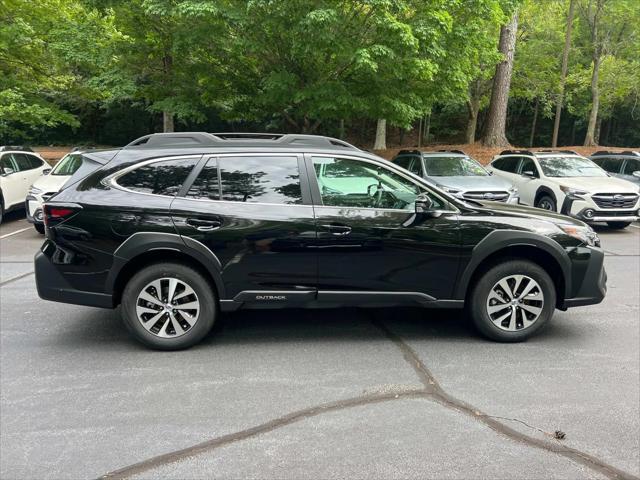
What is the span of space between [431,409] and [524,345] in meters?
1.68

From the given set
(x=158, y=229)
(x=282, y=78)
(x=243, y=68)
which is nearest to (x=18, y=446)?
(x=158, y=229)

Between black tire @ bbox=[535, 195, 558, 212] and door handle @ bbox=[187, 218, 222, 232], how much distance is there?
9.46 m

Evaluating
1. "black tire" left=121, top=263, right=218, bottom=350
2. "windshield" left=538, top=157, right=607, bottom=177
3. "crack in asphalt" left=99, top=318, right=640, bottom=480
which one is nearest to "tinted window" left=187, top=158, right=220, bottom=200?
"black tire" left=121, top=263, right=218, bottom=350

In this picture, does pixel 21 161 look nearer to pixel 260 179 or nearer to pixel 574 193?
pixel 260 179

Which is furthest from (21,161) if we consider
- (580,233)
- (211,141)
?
(580,233)

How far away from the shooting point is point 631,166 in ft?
47.8

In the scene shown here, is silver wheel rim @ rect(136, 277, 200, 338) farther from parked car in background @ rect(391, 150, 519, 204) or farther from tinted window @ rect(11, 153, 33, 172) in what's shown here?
tinted window @ rect(11, 153, 33, 172)

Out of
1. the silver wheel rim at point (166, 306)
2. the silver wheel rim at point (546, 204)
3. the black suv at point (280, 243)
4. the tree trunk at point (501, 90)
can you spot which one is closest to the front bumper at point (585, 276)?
the black suv at point (280, 243)

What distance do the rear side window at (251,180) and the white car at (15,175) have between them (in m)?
8.92

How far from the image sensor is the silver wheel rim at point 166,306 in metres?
4.62

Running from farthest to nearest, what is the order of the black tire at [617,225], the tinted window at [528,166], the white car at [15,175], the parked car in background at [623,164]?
1. the parked car in background at [623,164]
2. the tinted window at [528,166]
3. the black tire at [617,225]
4. the white car at [15,175]

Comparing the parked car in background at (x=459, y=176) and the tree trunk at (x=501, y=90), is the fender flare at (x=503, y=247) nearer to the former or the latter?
the parked car in background at (x=459, y=176)

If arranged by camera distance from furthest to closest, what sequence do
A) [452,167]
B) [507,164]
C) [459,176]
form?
1. [507,164]
2. [452,167]
3. [459,176]

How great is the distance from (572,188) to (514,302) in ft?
25.4
